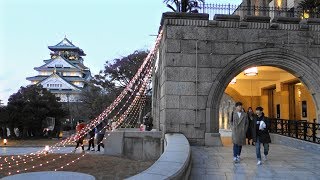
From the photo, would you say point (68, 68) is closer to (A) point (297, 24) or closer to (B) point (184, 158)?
(A) point (297, 24)

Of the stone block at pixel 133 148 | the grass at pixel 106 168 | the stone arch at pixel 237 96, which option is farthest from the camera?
the stone arch at pixel 237 96

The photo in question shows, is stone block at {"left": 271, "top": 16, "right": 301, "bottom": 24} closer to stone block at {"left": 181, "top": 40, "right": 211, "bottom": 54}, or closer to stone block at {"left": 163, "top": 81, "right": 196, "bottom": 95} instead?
stone block at {"left": 181, "top": 40, "right": 211, "bottom": 54}

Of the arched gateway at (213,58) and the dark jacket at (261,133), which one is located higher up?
the arched gateway at (213,58)

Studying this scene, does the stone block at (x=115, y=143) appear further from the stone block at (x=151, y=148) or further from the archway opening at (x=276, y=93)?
the archway opening at (x=276, y=93)

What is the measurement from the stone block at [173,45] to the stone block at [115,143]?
4876 millimetres

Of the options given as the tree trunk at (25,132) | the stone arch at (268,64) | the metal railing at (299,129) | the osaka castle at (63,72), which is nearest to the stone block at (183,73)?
the stone arch at (268,64)

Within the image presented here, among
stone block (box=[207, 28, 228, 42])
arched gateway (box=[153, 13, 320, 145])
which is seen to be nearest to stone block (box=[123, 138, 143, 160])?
arched gateway (box=[153, 13, 320, 145])

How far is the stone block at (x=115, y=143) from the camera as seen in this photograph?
639 inches

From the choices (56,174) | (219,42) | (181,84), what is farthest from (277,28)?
(56,174)

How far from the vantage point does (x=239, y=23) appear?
13641 millimetres

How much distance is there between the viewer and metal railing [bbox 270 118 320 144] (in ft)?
41.5

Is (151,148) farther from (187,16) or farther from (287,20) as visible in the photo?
(287,20)

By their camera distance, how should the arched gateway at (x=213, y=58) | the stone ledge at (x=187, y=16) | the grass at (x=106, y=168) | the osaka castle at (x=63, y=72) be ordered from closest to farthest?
the grass at (x=106, y=168), the arched gateway at (x=213, y=58), the stone ledge at (x=187, y=16), the osaka castle at (x=63, y=72)

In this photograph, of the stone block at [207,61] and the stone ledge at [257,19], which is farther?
the stone ledge at [257,19]
